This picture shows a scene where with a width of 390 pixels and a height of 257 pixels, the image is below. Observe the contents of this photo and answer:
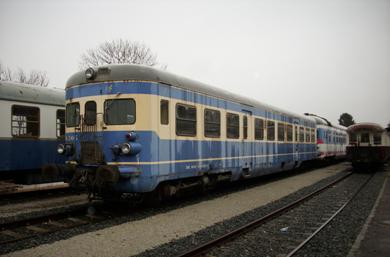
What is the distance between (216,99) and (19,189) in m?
6.69

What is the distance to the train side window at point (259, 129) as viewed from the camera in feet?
48.0

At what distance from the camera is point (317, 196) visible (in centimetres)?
1255

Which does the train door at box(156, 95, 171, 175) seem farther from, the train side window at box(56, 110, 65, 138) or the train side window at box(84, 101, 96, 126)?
the train side window at box(56, 110, 65, 138)

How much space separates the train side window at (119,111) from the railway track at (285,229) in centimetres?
345

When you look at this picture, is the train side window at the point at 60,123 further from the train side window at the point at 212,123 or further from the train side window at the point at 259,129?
the train side window at the point at 259,129

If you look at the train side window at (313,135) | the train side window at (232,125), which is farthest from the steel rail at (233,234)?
the train side window at (313,135)

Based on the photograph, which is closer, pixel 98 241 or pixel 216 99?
pixel 98 241

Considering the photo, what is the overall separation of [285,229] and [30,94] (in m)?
9.15

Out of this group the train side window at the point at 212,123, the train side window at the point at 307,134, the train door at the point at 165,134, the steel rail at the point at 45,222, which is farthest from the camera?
the train side window at the point at 307,134

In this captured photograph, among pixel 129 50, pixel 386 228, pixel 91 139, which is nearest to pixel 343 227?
pixel 386 228

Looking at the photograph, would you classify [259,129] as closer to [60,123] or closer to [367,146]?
[60,123]

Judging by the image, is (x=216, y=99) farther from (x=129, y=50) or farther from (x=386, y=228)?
(x=129, y=50)

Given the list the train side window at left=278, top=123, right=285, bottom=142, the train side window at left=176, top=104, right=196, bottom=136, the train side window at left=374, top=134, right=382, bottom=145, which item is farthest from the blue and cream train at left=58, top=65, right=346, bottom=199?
the train side window at left=374, top=134, right=382, bottom=145

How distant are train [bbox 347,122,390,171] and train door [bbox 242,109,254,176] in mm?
11598
